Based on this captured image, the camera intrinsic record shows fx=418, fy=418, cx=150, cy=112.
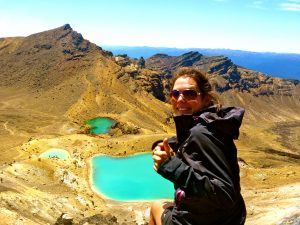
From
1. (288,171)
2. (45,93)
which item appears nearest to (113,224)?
(288,171)

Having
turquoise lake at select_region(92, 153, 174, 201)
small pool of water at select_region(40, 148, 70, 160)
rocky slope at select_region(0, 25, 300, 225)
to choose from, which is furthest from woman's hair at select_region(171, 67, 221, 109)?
small pool of water at select_region(40, 148, 70, 160)

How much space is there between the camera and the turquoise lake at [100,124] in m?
86.4

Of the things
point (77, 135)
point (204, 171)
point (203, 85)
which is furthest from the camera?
point (77, 135)

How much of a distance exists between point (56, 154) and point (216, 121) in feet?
167

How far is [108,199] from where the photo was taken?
40.8m

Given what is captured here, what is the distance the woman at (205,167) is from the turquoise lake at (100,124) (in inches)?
3113

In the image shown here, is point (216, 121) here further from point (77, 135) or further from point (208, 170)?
point (77, 135)

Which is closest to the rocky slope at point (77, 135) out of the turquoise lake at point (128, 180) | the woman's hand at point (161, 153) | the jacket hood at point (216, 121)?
the turquoise lake at point (128, 180)

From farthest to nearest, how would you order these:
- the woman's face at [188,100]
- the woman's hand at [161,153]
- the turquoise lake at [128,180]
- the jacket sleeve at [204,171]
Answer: the turquoise lake at [128,180], the woman's face at [188,100], the woman's hand at [161,153], the jacket sleeve at [204,171]

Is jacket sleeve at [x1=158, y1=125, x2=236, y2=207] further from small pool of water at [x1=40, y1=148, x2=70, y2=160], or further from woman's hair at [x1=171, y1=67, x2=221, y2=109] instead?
small pool of water at [x1=40, y1=148, x2=70, y2=160]

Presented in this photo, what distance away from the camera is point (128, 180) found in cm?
→ 4631

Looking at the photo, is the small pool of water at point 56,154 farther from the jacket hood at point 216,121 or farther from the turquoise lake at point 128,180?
the jacket hood at point 216,121

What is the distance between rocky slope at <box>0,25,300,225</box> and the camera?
3312 centimetres

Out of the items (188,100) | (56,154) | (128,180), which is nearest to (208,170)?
(188,100)
